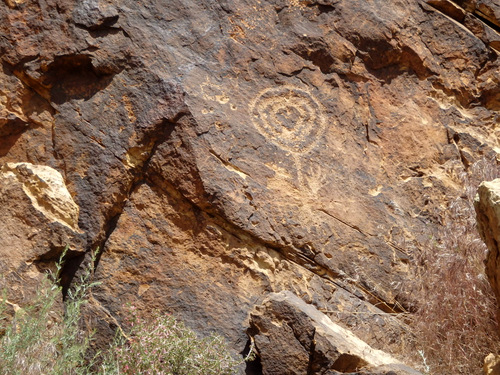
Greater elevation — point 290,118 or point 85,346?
point 290,118

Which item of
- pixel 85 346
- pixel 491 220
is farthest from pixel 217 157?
pixel 491 220

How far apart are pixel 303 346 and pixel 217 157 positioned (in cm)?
116

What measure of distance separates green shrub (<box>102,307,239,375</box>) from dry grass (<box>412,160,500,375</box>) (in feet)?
3.43

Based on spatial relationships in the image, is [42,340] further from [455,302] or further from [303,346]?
[455,302]

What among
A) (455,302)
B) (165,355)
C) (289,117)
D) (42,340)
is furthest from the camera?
(289,117)

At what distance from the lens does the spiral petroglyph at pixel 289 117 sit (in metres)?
3.81

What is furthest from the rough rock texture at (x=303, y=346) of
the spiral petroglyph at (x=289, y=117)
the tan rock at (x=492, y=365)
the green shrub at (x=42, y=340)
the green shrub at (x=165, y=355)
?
the spiral petroglyph at (x=289, y=117)

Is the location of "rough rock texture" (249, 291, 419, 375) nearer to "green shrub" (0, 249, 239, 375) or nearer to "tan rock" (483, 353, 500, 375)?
"green shrub" (0, 249, 239, 375)

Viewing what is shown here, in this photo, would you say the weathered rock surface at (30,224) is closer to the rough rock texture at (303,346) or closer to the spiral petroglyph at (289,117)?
the rough rock texture at (303,346)

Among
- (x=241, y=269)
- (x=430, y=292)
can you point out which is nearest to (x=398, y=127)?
(x=430, y=292)

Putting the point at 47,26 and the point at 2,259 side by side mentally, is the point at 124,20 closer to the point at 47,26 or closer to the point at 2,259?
the point at 47,26

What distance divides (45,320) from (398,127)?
2.50m

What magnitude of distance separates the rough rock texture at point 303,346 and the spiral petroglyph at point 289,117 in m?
1.06

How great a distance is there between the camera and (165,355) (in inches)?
117
